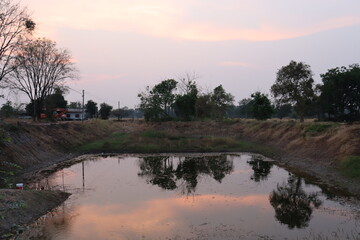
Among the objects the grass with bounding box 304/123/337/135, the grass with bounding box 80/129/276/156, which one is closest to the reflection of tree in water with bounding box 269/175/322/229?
the grass with bounding box 304/123/337/135

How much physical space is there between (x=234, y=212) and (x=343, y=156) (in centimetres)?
1276

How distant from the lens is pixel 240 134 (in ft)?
166

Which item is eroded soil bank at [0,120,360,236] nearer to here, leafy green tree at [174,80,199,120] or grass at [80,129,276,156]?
grass at [80,129,276,156]

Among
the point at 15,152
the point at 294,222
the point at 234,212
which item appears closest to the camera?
the point at 294,222

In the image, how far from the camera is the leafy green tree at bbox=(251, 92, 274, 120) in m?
59.6

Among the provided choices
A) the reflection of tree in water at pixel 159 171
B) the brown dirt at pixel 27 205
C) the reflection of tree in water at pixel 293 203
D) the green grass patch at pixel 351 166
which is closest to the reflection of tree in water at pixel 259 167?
the reflection of tree in water at pixel 293 203

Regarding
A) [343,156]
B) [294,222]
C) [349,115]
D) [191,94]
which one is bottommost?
[294,222]

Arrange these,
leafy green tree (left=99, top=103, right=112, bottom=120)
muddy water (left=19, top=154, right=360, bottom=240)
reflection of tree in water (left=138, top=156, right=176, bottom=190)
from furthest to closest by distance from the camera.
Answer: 1. leafy green tree (left=99, top=103, right=112, bottom=120)
2. reflection of tree in water (left=138, top=156, right=176, bottom=190)
3. muddy water (left=19, top=154, right=360, bottom=240)

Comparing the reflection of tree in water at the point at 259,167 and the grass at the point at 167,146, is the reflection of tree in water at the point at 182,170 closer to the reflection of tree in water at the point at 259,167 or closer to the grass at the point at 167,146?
the reflection of tree in water at the point at 259,167

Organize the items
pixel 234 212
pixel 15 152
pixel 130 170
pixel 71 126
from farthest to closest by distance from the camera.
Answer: pixel 71 126, pixel 130 170, pixel 15 152, pixel 234 212

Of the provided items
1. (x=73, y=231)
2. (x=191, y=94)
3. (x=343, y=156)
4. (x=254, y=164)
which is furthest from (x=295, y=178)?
(x=191, y=94)

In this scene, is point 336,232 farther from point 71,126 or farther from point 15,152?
point 71,126

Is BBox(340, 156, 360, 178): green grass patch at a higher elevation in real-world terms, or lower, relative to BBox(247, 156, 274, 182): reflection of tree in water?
higher

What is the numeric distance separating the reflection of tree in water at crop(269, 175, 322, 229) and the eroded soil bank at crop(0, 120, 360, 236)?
2.36 metres
